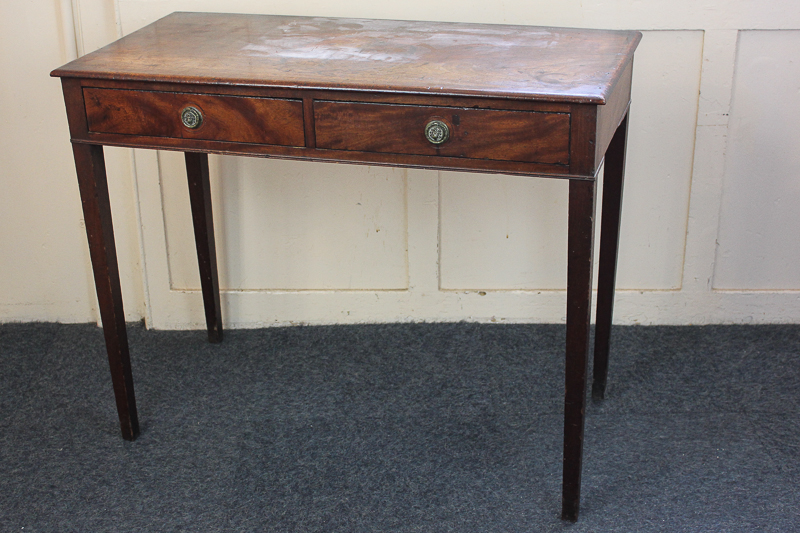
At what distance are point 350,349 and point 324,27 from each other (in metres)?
0.93

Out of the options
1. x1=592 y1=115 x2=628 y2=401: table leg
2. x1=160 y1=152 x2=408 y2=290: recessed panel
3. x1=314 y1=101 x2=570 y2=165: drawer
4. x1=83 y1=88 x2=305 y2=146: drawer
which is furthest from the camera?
x1=160 y1=152 x2=408 y2=290: recessed panel

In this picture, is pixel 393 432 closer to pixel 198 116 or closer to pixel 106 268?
pixel 106 268

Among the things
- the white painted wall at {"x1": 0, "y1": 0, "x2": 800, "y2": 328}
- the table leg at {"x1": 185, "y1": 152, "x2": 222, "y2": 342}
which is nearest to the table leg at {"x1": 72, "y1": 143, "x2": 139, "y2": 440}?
the table leg at {"x1": 185, "y1": 152, "x2": 222, "y2": 342}

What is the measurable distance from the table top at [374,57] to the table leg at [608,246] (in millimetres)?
238

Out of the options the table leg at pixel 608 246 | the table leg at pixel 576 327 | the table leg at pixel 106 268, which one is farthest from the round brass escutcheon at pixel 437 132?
the table leg at pixel 106 268

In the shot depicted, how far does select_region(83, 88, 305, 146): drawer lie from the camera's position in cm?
168

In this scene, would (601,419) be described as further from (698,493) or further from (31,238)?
(31,238)

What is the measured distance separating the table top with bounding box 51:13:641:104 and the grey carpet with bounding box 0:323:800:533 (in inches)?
34.9

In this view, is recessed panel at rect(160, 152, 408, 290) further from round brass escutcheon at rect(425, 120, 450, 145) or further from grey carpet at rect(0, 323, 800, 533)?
round brass escutcheon at rect(425, 120, 450, 145)

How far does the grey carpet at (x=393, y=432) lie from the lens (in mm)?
1866

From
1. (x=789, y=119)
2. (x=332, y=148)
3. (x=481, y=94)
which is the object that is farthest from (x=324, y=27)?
(x=789, y=119)

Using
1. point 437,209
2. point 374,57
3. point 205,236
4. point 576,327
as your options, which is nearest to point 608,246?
point 576,327

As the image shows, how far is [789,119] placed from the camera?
2373 millimetres

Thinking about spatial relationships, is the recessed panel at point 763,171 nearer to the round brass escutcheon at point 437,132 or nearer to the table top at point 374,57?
the table top at point 374,57
